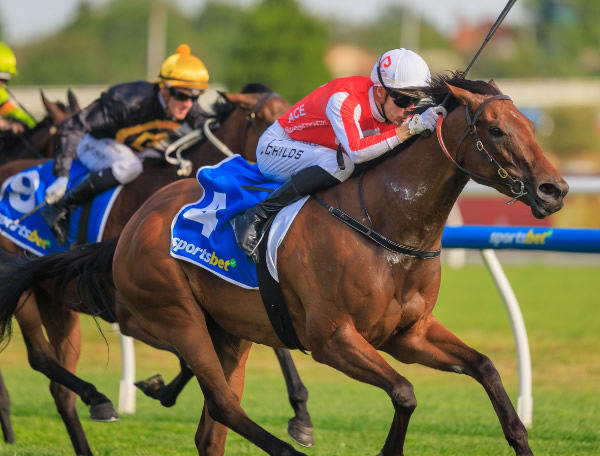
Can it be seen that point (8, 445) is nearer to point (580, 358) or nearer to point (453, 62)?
point (580, 358)

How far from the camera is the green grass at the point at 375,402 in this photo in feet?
18.2

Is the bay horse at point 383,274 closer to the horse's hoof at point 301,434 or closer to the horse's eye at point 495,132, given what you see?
the horse's eye at point 495,132

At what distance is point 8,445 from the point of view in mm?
5902

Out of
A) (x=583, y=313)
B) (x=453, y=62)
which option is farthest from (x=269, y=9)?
(x=453, y=62)

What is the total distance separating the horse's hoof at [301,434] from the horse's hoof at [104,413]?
0.96 metres

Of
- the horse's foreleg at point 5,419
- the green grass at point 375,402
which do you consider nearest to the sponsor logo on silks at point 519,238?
the green grass at point 375,402

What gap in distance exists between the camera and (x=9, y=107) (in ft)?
25.4

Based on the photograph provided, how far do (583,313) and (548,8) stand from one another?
61.2 metres

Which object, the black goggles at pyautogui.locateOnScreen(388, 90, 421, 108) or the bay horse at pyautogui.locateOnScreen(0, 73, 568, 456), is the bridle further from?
the black goggles at pyautogui.locateOnScreen(388, 90, 421, 108)

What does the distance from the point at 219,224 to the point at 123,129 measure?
2.06 meters

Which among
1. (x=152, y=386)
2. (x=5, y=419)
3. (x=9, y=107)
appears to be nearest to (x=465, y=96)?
(x=152, y=386)

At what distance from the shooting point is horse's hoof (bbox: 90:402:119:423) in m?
5.23

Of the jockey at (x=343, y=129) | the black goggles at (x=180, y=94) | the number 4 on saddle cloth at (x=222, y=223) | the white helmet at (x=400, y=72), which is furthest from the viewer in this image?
the black goggles at (x=180, y=94)

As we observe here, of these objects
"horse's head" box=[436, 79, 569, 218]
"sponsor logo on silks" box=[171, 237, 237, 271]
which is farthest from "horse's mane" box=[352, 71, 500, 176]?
"sponsor logo on silks" box=[171, 237, 237, 271]
